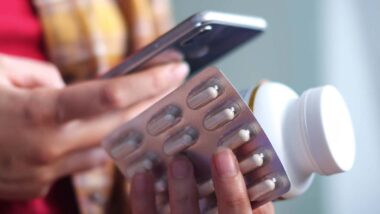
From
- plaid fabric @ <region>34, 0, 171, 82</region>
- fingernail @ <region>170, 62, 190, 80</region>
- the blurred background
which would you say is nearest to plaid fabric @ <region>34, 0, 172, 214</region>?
plaid fabric @ <region>34, 0, 171, 82</region>

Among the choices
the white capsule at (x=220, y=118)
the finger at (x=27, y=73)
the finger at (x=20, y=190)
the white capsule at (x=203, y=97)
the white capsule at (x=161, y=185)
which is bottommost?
the finger at (x=20, y=190)

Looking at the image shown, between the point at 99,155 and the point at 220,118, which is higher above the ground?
the point at 220,118

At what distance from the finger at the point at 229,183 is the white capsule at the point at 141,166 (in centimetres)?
7

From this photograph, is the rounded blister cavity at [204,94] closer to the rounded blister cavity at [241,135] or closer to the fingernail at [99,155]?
the rounded blister cavity at [241,135]

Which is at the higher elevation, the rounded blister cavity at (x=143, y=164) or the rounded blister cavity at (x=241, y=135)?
the rounded blister cavity at (x=241, y=135)

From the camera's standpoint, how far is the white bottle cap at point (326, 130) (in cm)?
35

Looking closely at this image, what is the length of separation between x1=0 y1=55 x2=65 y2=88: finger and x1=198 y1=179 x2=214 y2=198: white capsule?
21 centimetres

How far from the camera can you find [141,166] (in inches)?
15.5

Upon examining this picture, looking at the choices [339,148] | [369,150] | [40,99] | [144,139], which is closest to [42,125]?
[40,99]

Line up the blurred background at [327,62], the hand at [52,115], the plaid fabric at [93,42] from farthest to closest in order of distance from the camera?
1. the blurred background at [327,62]
2. the plaid fabric at [93,42]
3. the hand at [52,115]

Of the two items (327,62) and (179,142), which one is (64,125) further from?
(327,62)

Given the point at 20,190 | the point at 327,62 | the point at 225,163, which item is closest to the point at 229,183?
the point at 225,163

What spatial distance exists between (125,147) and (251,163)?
0.34 ft

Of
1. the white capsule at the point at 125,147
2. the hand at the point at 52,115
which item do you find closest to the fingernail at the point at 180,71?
the hand at the point at 52,115
